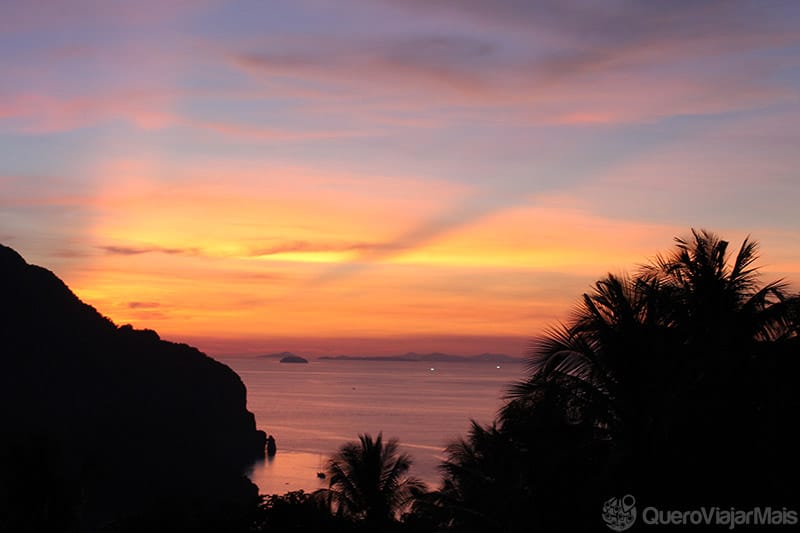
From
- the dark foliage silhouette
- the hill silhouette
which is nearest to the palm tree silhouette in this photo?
the dark foliage silhouette

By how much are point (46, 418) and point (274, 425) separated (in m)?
91.2

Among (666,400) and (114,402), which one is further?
(114,402)

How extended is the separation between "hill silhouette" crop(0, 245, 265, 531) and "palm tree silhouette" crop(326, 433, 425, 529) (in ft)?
138

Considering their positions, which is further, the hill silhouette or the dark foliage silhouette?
the hill silhouette

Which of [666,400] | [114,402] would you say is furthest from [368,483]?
[114,402]

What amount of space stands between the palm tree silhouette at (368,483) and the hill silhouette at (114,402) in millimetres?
42049

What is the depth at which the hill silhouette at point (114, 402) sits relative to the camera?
94875 millimetres

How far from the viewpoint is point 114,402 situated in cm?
11981

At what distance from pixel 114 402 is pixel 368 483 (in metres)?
95.7

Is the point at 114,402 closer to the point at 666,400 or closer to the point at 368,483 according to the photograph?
the point at 368,483

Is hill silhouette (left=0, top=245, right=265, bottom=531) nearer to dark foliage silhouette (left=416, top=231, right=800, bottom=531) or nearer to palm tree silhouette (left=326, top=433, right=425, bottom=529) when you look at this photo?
palm tree silhouette (left=326, top=433, right=425, bottom=529)

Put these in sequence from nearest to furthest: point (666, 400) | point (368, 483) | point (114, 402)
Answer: point (666, 400), point (368, 483), point (114, 402)

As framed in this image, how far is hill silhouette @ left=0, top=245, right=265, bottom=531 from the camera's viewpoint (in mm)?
94875

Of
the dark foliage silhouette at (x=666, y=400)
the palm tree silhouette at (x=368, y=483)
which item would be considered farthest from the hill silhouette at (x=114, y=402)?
the dark foliage silhouette at (x=666, y=400)
